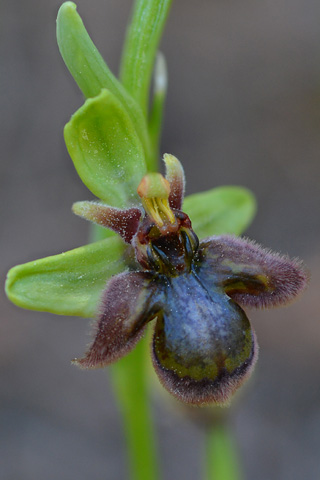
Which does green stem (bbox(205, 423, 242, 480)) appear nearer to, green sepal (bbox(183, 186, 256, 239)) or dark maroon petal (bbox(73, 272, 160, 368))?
green sepal (bbox(183, 186, 256, 239))

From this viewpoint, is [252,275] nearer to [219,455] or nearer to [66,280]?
[66,280]

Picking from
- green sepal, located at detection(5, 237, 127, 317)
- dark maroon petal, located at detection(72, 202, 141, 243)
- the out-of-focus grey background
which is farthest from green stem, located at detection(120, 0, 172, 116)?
the out-of-focus grey background

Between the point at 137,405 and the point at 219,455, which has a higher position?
the point at 137,405

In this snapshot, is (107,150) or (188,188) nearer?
(107,150)

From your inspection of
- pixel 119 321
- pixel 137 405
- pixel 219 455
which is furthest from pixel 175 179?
pixel 219 455

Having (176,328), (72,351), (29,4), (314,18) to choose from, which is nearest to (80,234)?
(72,351)

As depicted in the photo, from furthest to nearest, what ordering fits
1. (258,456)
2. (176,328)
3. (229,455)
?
(258,456)
(229,455)
(176,328)

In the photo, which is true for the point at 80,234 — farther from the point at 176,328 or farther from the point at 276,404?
the point at 176,328
